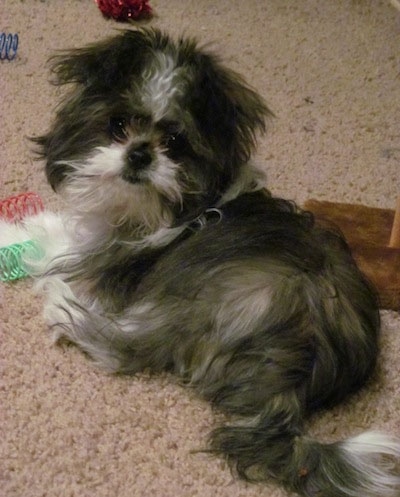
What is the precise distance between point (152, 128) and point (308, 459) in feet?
2.52

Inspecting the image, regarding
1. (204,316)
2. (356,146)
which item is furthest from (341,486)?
(356,146)

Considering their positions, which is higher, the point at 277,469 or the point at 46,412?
the point at 277,469

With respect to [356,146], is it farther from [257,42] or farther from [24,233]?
[24,233]

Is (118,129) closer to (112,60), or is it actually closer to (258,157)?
(112,60)

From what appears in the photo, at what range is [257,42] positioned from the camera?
328 centimetres

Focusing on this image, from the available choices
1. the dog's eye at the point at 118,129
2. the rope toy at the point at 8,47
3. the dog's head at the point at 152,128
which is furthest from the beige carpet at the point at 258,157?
the dog's eye at the point at 118,129

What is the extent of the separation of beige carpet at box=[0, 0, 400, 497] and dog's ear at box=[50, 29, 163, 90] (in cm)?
56

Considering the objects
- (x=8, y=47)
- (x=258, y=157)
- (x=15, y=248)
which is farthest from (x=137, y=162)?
(x=8, y=47)

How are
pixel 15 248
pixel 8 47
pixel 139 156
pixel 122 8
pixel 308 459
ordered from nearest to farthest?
pixel 308 459 → pixel 139 156 → pixel 15 248 → pixel 8 47 → pixel 122 8

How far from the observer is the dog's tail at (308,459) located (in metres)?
1.39

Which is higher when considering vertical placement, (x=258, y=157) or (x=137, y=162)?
(x=137, y=162)

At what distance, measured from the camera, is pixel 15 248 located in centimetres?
191

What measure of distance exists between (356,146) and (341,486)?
1602mm

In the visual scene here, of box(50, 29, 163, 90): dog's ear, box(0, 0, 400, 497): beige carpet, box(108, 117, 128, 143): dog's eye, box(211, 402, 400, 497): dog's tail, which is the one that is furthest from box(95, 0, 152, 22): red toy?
box(211, 402, 400, 497): dog's tail
